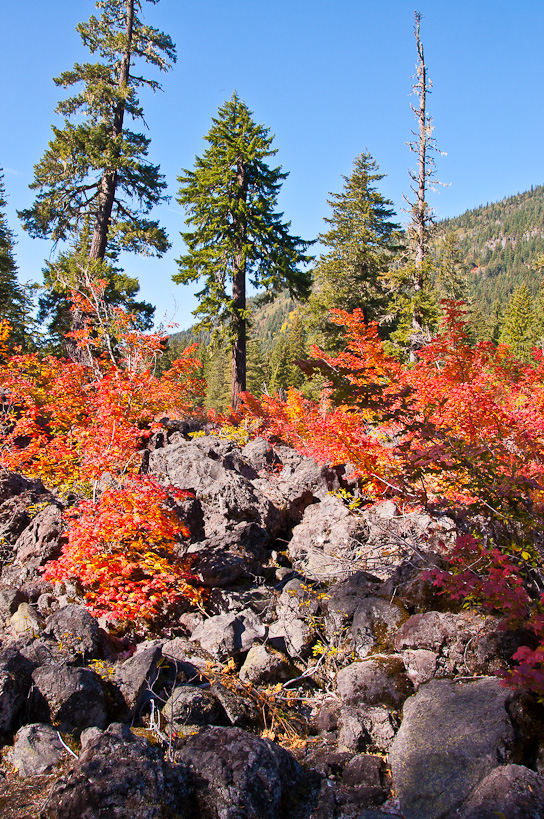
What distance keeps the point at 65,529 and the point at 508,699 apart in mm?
5909

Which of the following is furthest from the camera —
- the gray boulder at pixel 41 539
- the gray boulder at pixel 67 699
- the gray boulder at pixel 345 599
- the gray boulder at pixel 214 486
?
the gray boulder at pixel 214 486

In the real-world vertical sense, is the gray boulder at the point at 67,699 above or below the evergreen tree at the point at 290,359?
below

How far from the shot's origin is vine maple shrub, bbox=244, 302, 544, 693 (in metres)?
3.78

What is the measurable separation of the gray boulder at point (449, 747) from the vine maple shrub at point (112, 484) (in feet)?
10.0

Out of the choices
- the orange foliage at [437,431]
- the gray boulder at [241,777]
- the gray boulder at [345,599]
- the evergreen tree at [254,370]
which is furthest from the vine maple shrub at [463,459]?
the evergreen tree at [254,370]

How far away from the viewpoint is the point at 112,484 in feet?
23.3

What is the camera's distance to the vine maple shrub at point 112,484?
535 centimetres

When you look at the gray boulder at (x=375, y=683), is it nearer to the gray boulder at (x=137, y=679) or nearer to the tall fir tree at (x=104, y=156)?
the gray boulder at (x=137, y=679)

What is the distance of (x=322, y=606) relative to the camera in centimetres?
564

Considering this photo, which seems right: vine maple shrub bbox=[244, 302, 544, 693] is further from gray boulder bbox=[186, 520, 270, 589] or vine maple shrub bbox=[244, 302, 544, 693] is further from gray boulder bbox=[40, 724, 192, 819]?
gray boulder bbox=[40, 724, 192, 819]

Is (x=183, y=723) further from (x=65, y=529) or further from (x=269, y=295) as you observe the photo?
(x=269, y=295)

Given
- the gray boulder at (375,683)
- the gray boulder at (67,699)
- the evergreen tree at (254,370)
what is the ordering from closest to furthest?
the gray boulder at (67,699)
the gray boulder at (375,683)
the evergreen tree at (254,370)

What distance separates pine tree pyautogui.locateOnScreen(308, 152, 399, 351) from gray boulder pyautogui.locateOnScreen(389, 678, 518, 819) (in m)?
15.7

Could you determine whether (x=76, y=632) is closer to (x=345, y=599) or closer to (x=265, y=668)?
(x=265, y=668)
